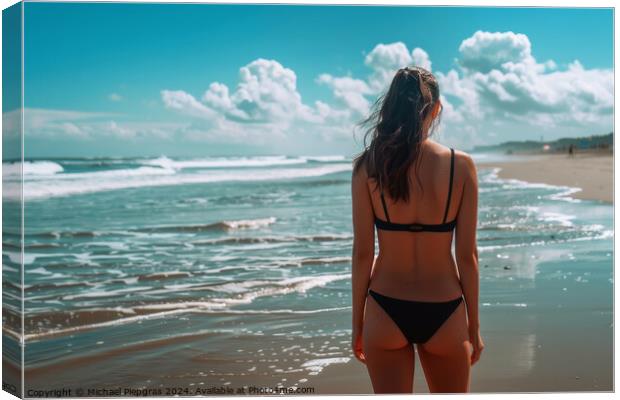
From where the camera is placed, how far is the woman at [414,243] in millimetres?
2238

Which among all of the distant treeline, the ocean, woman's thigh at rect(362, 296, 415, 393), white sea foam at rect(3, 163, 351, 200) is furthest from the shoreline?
white sea foam at rect(3, 163, 351, 200)

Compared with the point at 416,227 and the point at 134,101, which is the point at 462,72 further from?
the point at 134,101

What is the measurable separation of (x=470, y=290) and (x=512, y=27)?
110 inches

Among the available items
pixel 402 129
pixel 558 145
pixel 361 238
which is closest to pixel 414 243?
pixel 361 238

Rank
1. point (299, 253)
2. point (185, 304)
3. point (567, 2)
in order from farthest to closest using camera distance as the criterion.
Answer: point (299, 253)
point (185, 304)
point (567, 2)

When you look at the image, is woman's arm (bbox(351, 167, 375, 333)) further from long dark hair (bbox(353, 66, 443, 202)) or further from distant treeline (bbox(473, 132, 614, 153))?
distant treeline (bbox(473, 132, 614, 153))

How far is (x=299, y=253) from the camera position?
7.06 m

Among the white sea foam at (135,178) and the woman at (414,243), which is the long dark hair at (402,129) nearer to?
the woman at (414,243)

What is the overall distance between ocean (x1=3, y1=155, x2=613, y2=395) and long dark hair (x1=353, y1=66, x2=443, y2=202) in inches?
75.0

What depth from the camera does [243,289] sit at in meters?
5.62

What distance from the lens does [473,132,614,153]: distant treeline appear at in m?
5.22

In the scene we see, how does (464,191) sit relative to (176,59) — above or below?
below

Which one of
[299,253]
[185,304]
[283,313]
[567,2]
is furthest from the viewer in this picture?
[299,253]

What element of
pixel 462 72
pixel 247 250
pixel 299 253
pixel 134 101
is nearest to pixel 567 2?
pixel 462 72
